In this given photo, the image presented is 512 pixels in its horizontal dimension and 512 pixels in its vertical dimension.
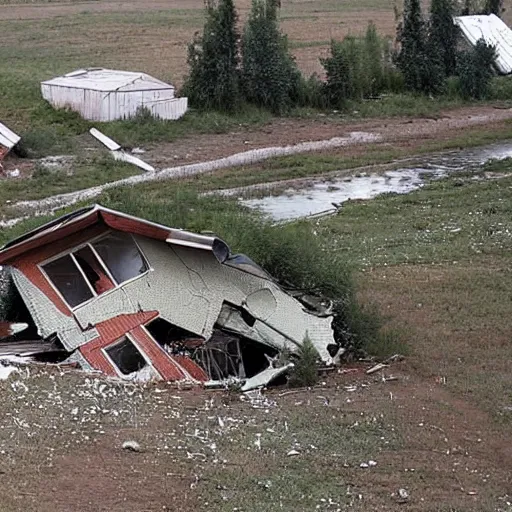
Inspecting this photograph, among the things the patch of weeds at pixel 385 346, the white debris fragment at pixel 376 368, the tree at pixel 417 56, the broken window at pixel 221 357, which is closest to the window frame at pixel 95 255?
the broken window at pixel 221 357

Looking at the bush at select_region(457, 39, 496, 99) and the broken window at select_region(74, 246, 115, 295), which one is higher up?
the broken window at select_region(74, 246, 115, 295)

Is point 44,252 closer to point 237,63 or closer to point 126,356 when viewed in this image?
point 126,356

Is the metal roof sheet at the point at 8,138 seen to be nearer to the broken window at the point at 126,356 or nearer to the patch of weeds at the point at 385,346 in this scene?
the patch of weeds at the point at 385,346

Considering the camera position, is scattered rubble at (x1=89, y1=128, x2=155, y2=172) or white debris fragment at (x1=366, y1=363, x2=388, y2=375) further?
scattered rubble at (x1=89, y1=128, x2=155, y2=172)

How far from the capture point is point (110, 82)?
2739 centimetres

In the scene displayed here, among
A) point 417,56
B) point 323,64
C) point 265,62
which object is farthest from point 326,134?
point 417,56

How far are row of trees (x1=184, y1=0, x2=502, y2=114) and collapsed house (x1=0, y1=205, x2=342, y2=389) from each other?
18048 millimetres

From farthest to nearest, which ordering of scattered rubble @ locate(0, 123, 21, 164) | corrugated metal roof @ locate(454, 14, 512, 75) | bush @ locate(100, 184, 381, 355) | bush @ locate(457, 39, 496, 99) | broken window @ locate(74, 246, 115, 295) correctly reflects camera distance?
1. corrugated metal roof @ locate(454, 14, 512, 75)
2. bush @ locate(457, 39, 496, 99)
3. scattered rubble @ locate(0, 123, 21, 164)
4. bush @ locate(100, 184, 381, 355)
5. broken window @ locate(74, 246, 115, 295)

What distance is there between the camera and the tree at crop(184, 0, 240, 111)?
28.0m

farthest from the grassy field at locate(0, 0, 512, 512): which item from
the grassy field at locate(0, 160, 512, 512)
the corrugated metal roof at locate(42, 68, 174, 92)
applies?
the corrugated metal roof at locate(42, 68, 174, 92)

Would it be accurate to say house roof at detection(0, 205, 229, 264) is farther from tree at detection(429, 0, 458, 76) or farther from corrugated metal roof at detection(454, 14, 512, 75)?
corrugated metal roof at detection(454, 14, 512, 75)

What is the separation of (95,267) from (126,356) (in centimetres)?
113

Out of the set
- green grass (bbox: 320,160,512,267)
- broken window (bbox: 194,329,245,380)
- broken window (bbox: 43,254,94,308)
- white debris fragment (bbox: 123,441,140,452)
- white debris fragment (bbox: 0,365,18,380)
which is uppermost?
broken window (bbox: 43,254,94,308)

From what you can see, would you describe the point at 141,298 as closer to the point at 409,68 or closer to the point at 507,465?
the point at 507,465
